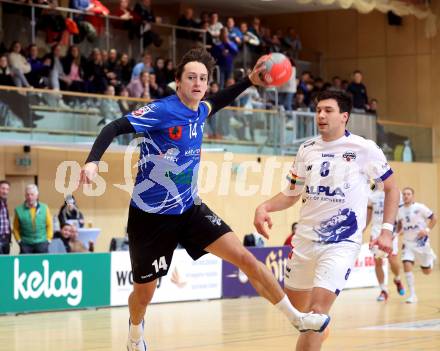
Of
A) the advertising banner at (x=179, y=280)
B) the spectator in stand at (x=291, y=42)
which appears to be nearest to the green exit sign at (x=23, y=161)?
the advertising banner at (x=179, y=280)

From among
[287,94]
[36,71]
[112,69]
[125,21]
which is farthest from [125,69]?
[287,94]

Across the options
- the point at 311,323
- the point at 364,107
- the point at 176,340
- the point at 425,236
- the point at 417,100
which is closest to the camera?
the point at 311,323

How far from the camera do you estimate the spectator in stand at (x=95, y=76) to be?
73.4ft

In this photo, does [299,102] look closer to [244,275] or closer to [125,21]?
[125,21]

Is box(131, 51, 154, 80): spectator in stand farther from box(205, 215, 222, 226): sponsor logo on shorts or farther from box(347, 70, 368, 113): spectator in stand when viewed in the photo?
box(205, 215, 222, 226): sponsor logo on shorts

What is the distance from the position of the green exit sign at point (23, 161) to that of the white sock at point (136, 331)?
42.7ft

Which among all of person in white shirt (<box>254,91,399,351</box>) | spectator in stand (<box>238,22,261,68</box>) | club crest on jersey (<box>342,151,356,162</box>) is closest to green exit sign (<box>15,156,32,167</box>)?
spectator in stand (<box>238,22,261,68</box>)

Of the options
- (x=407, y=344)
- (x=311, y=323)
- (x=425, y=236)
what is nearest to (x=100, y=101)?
(x=425, y=236)

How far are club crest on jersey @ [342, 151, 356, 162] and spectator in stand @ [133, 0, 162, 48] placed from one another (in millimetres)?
17011

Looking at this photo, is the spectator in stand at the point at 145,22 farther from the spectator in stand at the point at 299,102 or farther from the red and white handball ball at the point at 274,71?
the red and white handball ball at the point at 274,71

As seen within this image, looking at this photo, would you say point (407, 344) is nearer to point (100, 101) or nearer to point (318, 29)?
point (100, 101)

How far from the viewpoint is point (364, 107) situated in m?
31.0

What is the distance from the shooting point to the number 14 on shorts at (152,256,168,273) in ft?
30.6

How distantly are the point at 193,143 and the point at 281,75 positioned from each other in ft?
3.73
